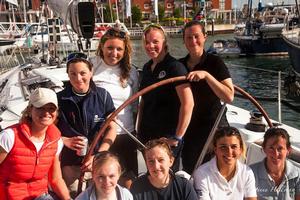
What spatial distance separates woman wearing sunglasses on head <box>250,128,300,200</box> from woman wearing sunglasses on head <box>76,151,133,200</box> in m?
1.16

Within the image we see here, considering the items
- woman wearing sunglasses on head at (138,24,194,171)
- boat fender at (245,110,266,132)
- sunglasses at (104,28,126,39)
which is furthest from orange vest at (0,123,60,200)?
boat fender at (245,110,266,132)

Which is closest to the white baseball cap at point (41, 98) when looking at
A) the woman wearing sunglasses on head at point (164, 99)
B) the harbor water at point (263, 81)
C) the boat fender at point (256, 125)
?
the woman wearing sunglasses on head at point (164, 99)

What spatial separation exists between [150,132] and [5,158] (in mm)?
1227

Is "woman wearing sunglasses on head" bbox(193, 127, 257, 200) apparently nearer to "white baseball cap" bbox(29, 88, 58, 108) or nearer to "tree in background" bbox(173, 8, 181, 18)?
"white baseball cap" bbox(29, 88, 58, 108)

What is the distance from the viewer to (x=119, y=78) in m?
3.40

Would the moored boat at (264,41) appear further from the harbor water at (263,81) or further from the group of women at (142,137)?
the group of women at (142,137)

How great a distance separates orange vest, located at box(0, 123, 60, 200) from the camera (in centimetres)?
257

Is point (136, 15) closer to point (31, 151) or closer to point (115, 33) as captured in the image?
point (115, 33)

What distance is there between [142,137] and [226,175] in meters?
0.86

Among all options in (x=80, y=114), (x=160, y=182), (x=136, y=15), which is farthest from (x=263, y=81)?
(x=136, y=15)

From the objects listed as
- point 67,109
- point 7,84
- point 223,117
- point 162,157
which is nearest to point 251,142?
point 223,117

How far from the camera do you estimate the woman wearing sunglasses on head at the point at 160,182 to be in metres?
2.61

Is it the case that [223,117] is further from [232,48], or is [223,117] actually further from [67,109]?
[232,48]

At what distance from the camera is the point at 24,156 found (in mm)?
2594
